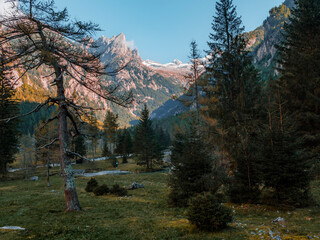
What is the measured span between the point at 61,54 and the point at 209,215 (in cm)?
1116

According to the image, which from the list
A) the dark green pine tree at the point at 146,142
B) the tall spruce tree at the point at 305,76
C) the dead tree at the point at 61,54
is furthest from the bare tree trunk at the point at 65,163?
the dark green pine tree at the point at 146,142

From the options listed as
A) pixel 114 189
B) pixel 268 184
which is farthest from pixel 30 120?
pixel 268 184

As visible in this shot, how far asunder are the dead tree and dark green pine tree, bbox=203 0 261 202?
1037cm

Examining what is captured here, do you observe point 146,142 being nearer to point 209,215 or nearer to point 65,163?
point 65,163

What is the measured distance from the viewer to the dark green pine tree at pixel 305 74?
788 inches

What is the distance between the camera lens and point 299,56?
2109cm

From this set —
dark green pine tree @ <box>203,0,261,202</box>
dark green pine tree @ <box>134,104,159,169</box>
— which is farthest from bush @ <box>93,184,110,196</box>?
dark green pine tree @ <box>134,104,159,169</box>

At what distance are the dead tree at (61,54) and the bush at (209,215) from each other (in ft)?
22.3

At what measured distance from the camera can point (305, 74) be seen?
2133 cm

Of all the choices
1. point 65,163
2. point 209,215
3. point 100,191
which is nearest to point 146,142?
point 100,191

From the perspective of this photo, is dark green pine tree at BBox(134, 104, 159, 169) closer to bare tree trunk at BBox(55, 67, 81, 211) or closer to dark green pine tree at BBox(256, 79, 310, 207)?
bare tree trunk at BBox(55, 67, 81, 211)

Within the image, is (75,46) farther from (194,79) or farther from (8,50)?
(194,79)

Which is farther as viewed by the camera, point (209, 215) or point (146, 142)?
point (146, 142)

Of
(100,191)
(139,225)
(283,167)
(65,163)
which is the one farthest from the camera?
(100,191)
